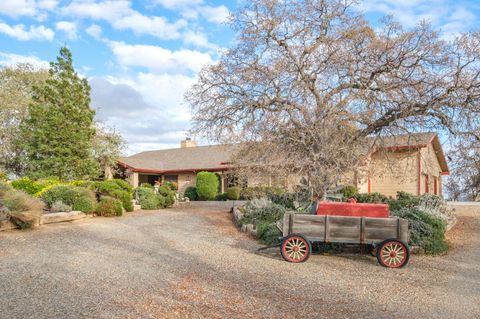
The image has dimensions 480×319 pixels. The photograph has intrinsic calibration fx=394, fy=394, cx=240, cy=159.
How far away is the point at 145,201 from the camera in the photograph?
19094 millimetres

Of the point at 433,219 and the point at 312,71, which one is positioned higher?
the point at 312,71

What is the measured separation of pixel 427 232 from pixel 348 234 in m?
2.86

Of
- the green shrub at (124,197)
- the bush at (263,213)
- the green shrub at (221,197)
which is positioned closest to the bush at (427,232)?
the bush at (263,213)

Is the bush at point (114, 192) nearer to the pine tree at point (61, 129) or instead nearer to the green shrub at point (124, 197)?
the green shrub at point (124, 197)

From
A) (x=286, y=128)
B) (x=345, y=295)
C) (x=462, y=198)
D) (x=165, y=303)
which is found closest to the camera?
(x=165, y=303)

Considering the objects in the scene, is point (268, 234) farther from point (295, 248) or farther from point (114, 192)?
point (114, 192)

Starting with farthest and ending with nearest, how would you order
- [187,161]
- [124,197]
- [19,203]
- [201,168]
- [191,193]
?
[187,161] → [201,168] → [191,193] → [124,197] → [19,203]

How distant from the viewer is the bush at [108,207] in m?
15.0

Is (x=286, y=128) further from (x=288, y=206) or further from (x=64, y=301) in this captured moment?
(x=64, y=301)

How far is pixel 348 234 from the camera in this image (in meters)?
8.07

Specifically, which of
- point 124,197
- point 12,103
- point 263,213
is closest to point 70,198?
point 124,197

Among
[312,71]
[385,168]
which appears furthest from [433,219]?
[312,71]

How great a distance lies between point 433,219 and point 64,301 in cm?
915

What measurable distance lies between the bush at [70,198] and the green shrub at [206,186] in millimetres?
12373
